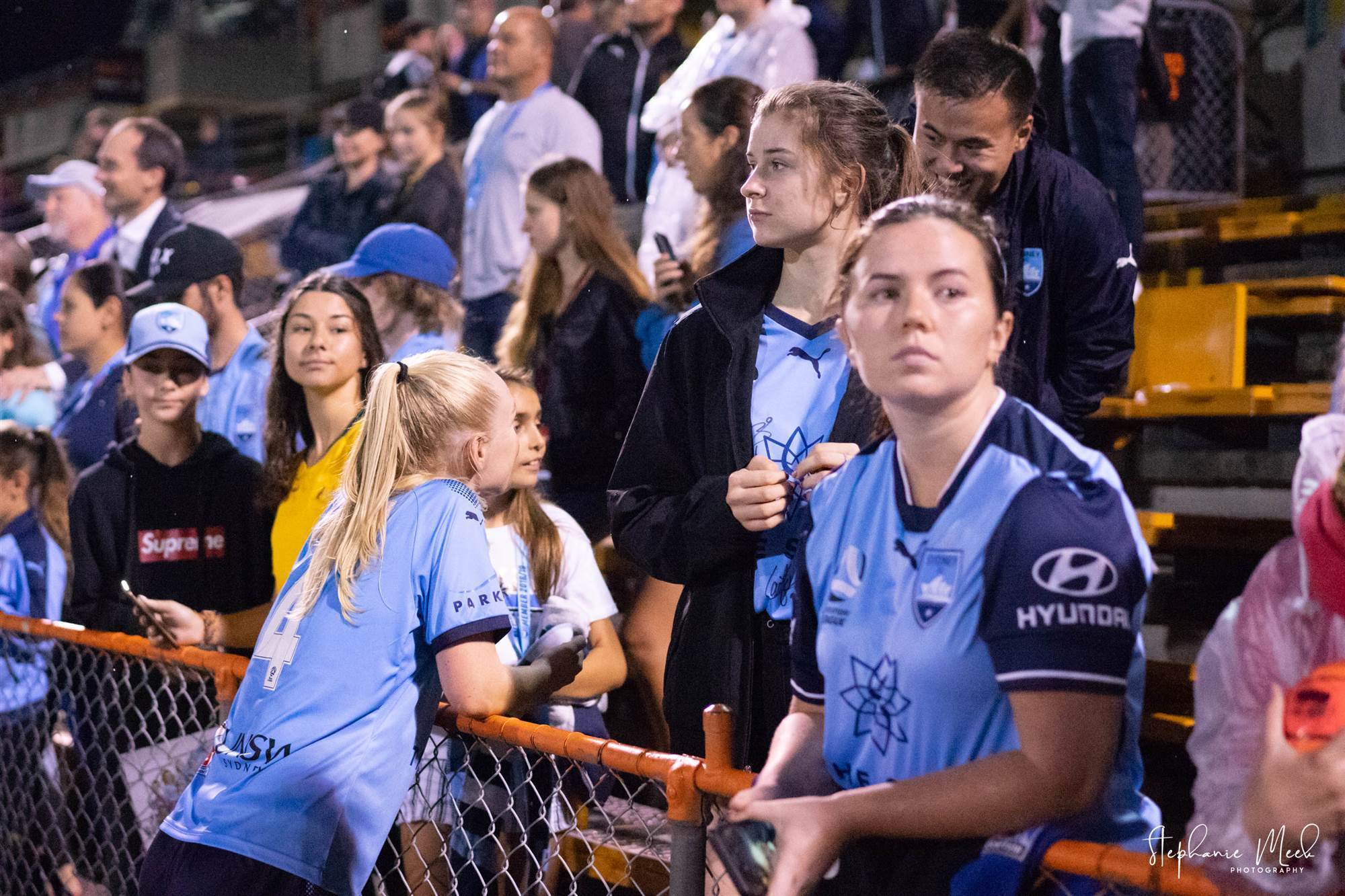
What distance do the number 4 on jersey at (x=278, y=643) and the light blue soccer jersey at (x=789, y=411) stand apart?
0.83 m

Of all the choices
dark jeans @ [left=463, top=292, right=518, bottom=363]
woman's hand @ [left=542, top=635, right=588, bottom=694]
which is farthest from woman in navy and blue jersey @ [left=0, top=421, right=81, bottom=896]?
dark jeans @ [left=463, top=292, right=518, bottom=363]

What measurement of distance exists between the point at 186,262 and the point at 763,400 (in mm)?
3156

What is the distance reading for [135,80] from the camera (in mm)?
21938

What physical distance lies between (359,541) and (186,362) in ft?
5.64

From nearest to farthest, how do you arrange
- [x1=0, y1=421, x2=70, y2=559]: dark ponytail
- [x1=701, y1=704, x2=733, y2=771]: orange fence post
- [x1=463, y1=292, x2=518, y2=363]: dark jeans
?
[x1=701, y1=704, x2=733, y2=771]: orange fence post
[x1=0, y1=421, x2=70, y2=559]: dark ponytail
[x1=463, y1=292, x2=518, y2=363]: dark jeans

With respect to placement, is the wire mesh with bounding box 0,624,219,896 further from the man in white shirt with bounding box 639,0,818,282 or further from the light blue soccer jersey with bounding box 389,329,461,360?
the man in white shirt with bounding box 639,0,818,282

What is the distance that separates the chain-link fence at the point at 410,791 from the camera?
2.11 meters

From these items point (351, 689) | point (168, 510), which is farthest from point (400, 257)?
point (351, 689)

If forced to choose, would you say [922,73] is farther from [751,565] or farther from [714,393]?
[751,565]

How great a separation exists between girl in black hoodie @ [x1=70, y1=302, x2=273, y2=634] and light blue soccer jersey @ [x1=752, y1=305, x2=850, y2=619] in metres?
1.73

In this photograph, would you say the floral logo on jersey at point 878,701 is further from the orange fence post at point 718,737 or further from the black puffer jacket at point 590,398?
the black puffer jacket at point 590,398

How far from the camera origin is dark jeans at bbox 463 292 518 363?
5918mm

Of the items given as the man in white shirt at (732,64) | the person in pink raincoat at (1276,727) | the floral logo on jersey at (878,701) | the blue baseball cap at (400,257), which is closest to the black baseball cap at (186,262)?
the blue baseball cap at (400,257)

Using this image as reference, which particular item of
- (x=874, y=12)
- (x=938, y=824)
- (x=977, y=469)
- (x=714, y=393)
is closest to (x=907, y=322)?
(x=977, y=469)
